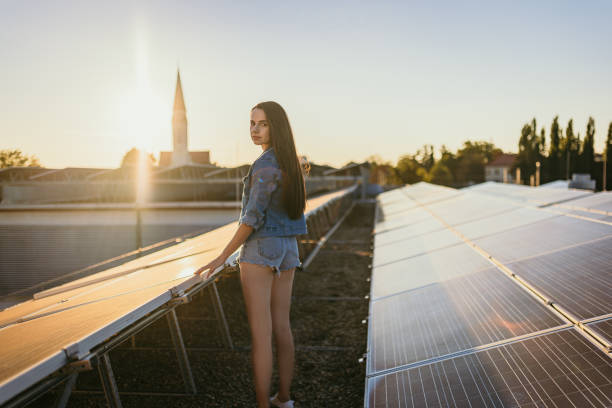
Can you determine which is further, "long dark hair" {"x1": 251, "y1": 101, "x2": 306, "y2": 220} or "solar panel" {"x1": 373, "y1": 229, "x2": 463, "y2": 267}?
"solar panel" {"x1": 373, "y1": 229, "x2": 463, "y2": 267}

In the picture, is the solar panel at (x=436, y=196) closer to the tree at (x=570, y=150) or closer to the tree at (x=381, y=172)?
the tree at (x=570, y=150)

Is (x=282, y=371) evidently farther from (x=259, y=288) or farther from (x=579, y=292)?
(x=579, y=292)

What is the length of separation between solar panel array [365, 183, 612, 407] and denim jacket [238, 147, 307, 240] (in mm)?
1166

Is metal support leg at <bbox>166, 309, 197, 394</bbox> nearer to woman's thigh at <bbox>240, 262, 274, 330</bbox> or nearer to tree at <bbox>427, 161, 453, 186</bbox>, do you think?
woman's thigh at <bbox>240, 262, 274, 330</bbox>

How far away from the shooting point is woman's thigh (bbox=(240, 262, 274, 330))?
2.52m

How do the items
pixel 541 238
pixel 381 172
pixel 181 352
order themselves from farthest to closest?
pixel 381 172, pixel 541 238, pixel 181 352

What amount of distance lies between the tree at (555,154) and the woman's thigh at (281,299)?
60.3m

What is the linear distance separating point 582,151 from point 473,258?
5714 cm

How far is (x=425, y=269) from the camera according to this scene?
5102 millimetres

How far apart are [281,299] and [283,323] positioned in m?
0.18

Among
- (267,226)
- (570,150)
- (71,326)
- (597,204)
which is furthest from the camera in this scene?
(570,150)

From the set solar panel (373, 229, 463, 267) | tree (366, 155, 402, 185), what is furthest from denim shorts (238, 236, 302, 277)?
tree (366, 155, 402, 185)

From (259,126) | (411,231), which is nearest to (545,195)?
(411,231)

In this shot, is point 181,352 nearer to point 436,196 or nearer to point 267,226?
point 267,226
